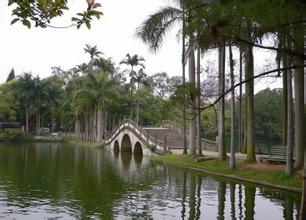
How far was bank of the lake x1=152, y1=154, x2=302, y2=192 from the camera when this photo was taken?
19.9 m

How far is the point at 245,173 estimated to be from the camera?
23.7 meters

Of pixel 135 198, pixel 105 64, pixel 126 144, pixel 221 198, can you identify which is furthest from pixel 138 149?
pixel 221 198

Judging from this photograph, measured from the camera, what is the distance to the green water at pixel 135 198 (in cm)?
1476

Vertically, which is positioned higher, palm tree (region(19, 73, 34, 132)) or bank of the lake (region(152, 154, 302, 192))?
palm tree (region(19, 73, 34, 132))

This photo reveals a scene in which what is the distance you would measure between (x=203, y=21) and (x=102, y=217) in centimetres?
725

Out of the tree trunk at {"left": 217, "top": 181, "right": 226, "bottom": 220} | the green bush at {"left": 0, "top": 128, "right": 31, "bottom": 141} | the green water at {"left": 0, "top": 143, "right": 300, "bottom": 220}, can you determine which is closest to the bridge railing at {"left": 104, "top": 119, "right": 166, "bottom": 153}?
the green water at {"left": 0, "top": 143, "right": 300, "bottom": 220}

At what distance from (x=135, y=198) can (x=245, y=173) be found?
25.8ft

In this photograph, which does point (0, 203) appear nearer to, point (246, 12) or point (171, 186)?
point (171, 186)

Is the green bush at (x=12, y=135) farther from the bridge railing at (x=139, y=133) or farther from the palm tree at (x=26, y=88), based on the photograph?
the bridge railing at (x=139, y=133)

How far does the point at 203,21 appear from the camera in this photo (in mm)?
9516

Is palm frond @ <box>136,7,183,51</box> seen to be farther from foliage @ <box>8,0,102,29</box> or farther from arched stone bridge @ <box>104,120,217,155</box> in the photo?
foliage @ <box>8,0,102,29</box>

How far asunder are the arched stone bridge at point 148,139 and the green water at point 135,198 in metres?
16.7

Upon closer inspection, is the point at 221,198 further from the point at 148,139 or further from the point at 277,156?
the point at 148,139

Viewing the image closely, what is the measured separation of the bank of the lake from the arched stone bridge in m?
8.83
